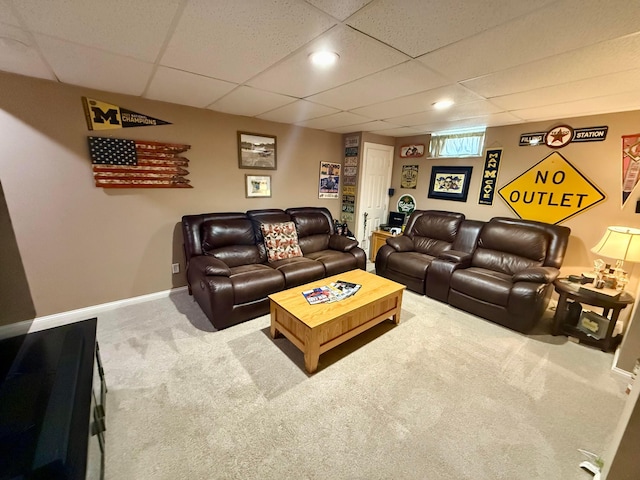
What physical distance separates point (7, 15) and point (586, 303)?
4.51 meters

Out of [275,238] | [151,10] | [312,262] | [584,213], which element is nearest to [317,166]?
[275,238]

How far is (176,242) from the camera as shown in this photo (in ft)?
10.4

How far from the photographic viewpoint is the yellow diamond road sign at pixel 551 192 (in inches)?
115

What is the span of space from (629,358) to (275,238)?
349cm

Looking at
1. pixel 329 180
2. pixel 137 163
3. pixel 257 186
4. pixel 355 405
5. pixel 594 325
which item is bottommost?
pixel 355 405

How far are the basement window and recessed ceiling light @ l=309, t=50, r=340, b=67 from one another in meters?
2.96

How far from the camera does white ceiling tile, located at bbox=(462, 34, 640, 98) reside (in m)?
1.40

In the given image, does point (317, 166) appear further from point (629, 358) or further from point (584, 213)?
point (629, 358)

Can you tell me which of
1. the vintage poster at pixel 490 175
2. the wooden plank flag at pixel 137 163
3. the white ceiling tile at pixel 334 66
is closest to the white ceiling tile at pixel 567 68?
the white ceiling tile at pixel 334 66

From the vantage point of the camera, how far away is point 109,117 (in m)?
2.55

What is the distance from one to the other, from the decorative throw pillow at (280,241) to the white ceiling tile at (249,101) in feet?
4.61

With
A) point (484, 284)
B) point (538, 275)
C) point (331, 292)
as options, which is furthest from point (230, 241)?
point (538, 275)

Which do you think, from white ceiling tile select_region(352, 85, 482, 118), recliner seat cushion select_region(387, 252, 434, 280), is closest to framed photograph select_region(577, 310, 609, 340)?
recliner seat cushion select_region(387, 252, 434, 280)

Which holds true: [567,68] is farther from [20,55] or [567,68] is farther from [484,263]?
[20,55]
